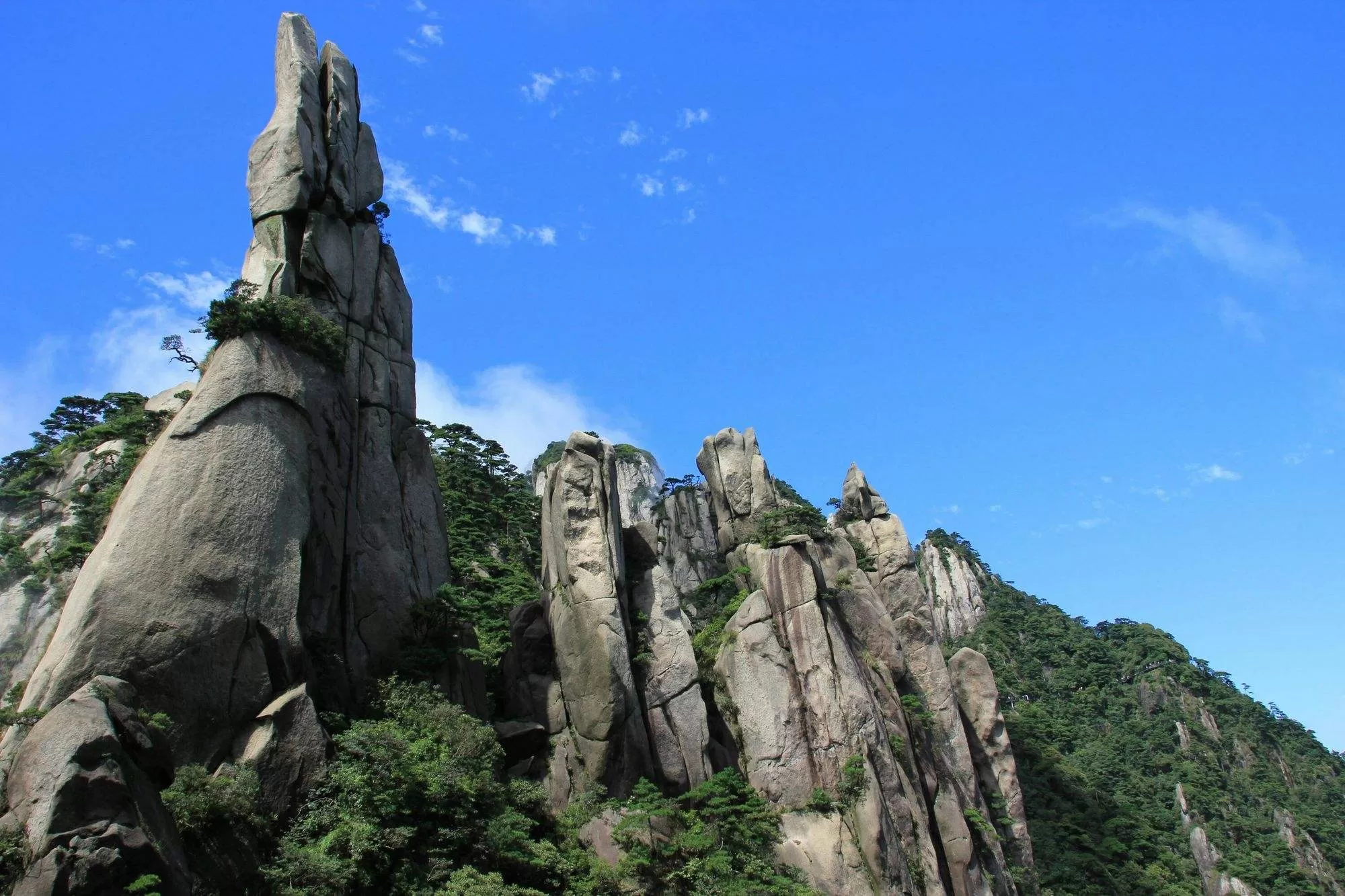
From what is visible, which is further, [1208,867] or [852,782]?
[1208,867]

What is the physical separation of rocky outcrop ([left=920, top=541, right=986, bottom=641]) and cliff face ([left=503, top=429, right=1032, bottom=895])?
52506 millimetres

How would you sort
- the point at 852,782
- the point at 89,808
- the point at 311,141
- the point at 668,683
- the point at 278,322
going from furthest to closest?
the point at 311,141, the point at 668,683, the point at 852,782, the point at 278,322, the point at 89,808

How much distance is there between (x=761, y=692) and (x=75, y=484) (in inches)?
875

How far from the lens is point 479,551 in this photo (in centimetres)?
4247

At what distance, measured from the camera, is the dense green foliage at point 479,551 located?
29.0m

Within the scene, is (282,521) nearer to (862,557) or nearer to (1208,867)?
(862,557)

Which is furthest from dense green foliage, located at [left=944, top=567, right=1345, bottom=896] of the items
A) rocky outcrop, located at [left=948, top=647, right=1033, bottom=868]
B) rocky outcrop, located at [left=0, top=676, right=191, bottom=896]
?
rocky outcrop, located at [left=0, top=676, right=191, bottom=896]

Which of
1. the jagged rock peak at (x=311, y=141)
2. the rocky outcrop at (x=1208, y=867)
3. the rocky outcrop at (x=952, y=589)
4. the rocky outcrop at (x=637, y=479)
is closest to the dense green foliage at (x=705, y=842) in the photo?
the jagged rock peak at (x=311, y=141)

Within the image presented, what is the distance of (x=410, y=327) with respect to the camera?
3553 centimetres

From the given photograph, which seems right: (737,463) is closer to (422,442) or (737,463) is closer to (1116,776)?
(422,442)

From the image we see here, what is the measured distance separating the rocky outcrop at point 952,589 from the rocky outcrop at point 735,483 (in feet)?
160

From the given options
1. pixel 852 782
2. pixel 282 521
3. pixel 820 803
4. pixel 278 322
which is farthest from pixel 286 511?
pixel 852 782

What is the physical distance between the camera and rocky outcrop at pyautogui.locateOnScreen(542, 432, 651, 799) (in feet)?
97.5

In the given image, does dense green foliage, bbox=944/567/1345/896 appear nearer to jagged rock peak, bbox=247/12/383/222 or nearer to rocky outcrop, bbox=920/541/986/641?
rocky outcrop, bbox=920/541/986/641
